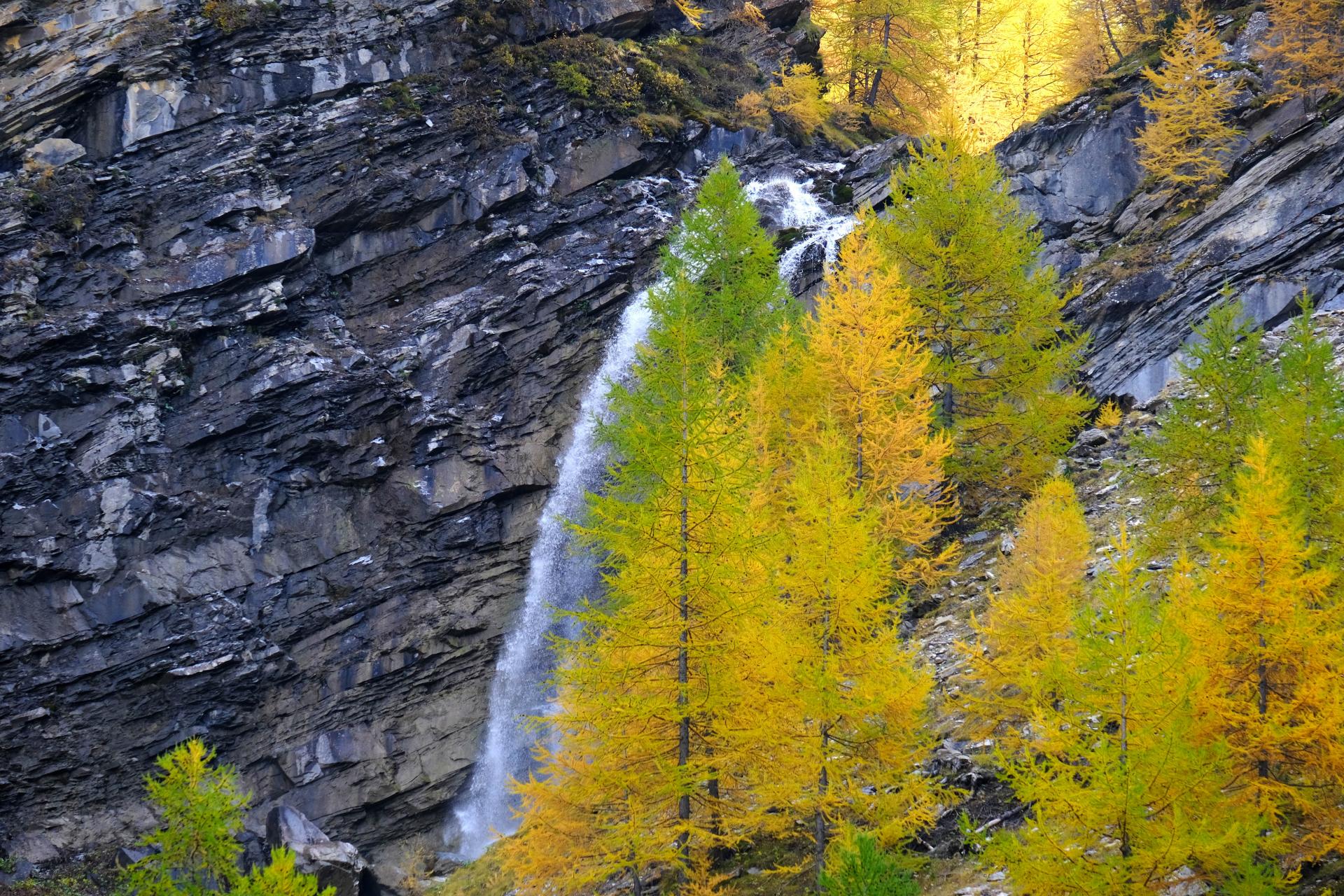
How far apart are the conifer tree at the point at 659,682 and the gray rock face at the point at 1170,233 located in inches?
518

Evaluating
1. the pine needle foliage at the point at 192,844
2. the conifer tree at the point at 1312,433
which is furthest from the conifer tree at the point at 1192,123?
the pine needle foliage at the point at 192,844

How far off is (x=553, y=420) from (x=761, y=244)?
10.8 metres

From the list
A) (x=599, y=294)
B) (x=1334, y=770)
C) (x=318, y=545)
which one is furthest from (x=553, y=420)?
(x=1334, y=770)

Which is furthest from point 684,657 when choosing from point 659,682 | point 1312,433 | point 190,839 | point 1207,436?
point 190,839

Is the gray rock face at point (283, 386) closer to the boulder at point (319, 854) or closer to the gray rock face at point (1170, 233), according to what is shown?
the boulder at point (319, 854)

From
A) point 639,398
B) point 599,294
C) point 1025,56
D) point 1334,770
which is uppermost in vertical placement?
point 1025,56

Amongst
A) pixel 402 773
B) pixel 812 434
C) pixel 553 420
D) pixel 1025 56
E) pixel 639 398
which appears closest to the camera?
pixel 639 398

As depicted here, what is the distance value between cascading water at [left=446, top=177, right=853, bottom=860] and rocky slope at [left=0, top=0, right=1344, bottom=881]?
0.61 metres

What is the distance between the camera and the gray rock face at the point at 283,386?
27.6 meters

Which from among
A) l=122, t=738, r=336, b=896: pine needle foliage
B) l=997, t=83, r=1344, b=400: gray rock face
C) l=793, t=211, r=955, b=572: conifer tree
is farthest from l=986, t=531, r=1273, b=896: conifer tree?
l=997, t=83, r=1344, b=400: gray rock face

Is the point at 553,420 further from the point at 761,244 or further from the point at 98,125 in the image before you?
the point at 98,125

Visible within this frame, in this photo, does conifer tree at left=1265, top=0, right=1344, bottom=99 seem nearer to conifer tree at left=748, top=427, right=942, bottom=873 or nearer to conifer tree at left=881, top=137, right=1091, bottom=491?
conifer tree at left=881, top=137, right=1091, bottom=491

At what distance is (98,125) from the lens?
1289 inches

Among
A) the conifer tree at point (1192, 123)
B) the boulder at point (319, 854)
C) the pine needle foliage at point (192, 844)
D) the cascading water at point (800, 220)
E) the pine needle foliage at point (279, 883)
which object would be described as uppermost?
the cascading water at point (800, 220)
